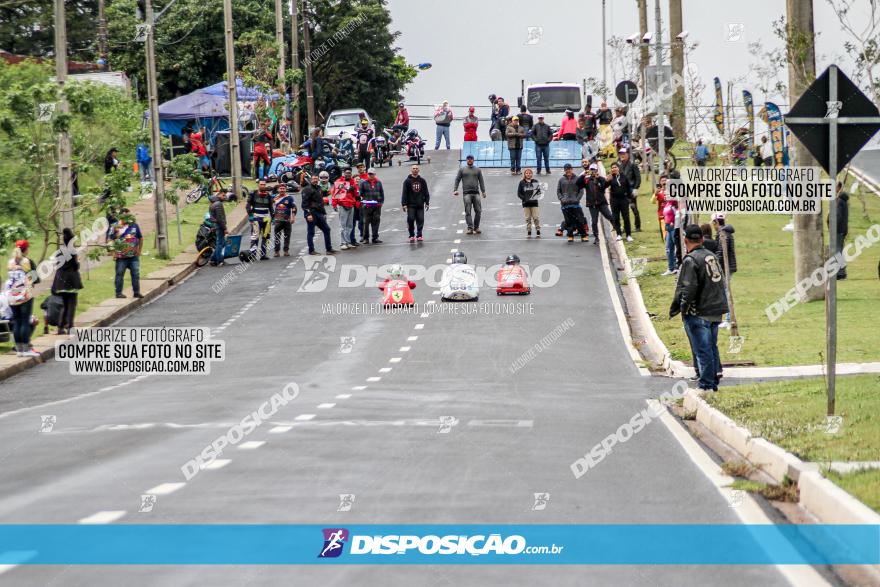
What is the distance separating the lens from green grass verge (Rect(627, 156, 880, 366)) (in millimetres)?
22109

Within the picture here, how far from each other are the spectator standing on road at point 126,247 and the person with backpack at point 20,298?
5660 mm

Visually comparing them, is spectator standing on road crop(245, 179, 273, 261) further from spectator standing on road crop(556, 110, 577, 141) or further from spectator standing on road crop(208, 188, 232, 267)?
spectator standing on road crop(556, 110, 577, 141)

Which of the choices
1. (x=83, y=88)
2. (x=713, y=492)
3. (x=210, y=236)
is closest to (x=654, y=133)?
(x=210, y=236)

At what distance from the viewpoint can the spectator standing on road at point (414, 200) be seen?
128 feet

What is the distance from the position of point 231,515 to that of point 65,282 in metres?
17.9

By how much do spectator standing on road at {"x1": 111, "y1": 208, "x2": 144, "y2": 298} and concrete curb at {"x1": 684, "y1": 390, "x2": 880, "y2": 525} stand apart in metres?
18.2

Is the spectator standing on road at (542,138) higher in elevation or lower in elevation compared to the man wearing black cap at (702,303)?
higher

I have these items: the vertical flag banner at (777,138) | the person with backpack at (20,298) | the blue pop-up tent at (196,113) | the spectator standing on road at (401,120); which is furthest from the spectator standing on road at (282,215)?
the spectator standing on road at (401,120)

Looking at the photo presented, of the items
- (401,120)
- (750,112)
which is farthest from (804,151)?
(401,120)

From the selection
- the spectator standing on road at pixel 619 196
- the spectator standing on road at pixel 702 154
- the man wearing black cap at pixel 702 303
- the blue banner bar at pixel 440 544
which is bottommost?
the blue banner bar at pixel 440 544

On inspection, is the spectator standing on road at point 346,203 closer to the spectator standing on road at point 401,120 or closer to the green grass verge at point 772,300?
the green grass verge at point 772,300

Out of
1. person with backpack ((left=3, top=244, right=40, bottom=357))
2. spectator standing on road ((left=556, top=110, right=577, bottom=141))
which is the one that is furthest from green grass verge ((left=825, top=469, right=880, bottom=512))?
spectator standing on road ((left=556, top=110, right=577, bottom=141))

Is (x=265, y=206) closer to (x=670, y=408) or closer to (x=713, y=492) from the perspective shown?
(x=670, y=408)

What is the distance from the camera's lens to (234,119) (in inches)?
1887
